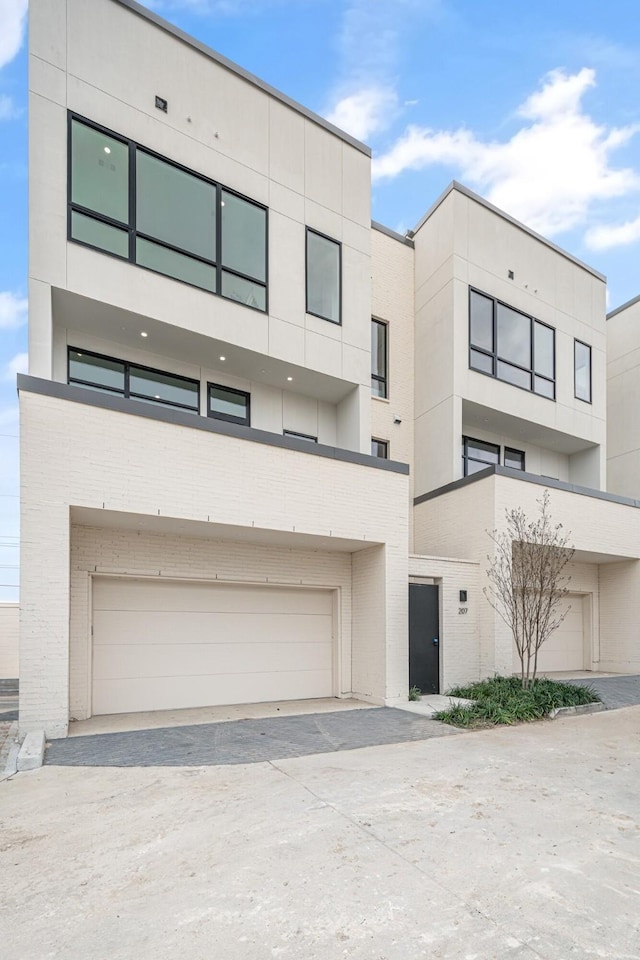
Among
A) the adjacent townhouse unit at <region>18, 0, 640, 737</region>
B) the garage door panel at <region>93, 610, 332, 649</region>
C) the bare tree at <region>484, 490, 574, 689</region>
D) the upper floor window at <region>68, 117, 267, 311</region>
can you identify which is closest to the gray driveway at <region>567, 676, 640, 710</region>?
the bare tree at <region>484, 490, 574, 689</region>

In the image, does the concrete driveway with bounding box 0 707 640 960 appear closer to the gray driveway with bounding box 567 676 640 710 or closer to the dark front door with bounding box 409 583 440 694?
the dark front door with bounding box 409 583 440 694

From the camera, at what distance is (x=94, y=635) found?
927 centimetres

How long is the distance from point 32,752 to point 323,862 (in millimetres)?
4092

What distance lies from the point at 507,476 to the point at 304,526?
5130 mm

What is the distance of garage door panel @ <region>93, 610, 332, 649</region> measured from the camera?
31.1ft

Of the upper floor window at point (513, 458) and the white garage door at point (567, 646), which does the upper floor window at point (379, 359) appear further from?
the white garage door at point (567, 646)

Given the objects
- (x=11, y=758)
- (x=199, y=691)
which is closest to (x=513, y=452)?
(x=199, y=691)

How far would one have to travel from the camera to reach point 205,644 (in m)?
10.2

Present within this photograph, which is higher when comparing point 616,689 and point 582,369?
point 582,369

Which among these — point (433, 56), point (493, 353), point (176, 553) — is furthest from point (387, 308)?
point (176, 553)

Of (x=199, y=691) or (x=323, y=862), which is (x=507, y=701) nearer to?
(x=199, y=691)

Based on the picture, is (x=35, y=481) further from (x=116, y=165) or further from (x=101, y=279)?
(x=116, y=165)

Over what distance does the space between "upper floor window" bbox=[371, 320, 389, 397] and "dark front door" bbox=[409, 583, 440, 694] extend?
5.33 meters

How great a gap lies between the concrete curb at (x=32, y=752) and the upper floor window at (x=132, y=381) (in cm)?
553
